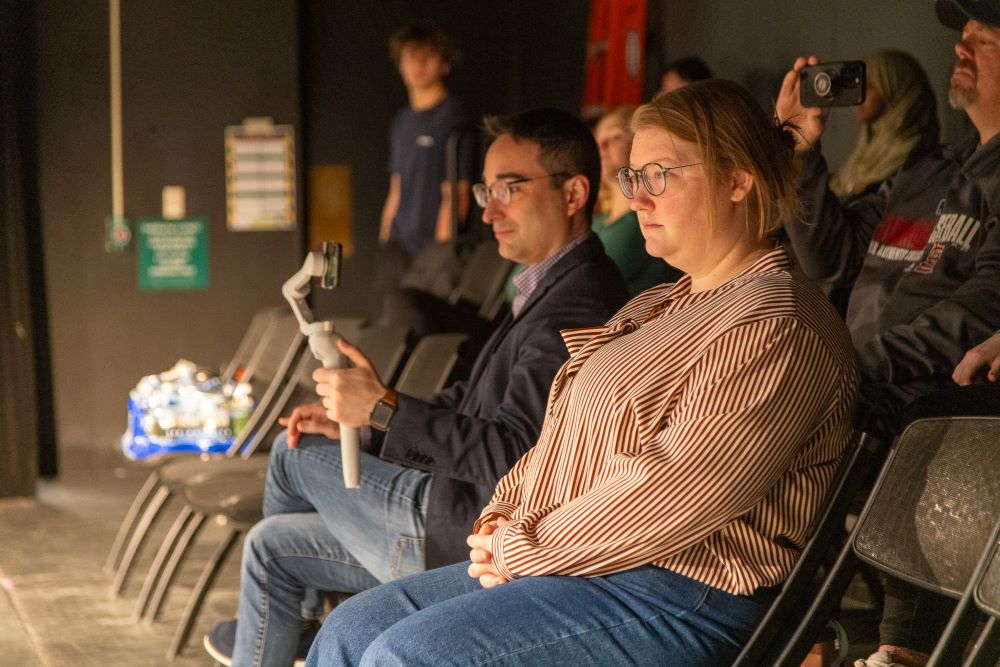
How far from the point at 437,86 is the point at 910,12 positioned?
2880 millimetres

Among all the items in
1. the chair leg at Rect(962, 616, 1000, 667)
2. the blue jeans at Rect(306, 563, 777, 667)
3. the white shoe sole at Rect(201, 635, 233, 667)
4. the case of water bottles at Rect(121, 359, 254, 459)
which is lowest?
the white shoe sole at Rect(201, 635, 233, 667)

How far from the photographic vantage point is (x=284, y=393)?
3676mm

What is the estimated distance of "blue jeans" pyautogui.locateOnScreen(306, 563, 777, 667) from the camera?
5.30 ft

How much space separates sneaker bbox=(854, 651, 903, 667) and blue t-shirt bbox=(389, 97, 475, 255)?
3.94m

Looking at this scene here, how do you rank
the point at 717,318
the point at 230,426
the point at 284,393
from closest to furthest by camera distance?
the point at 717,318, the point at 284,393, the point at 230,426

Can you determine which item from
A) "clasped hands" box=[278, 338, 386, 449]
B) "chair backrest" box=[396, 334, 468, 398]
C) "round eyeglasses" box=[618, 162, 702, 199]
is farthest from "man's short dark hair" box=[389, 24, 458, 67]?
"round eyeglasses" box=[618, 162, 702, 199]

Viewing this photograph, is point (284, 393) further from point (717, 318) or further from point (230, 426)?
point (717, 318)

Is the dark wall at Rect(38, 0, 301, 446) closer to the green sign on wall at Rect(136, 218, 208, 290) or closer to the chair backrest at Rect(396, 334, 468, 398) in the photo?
the green sign on wall at Rect(136, 218, 208, 290)

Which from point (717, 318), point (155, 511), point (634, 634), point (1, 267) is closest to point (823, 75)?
point (717, 318)

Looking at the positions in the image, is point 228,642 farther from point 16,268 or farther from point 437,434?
point 16,268

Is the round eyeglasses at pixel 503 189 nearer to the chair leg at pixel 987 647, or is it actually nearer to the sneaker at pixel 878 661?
the sneaker at pixel 878 661

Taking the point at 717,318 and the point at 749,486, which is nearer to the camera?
the point at 749,486

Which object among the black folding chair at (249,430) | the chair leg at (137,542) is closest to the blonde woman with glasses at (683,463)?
the black folding chair at (249,430)

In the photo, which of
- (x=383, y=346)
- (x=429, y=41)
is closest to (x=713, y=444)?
(x=383, y=346)
